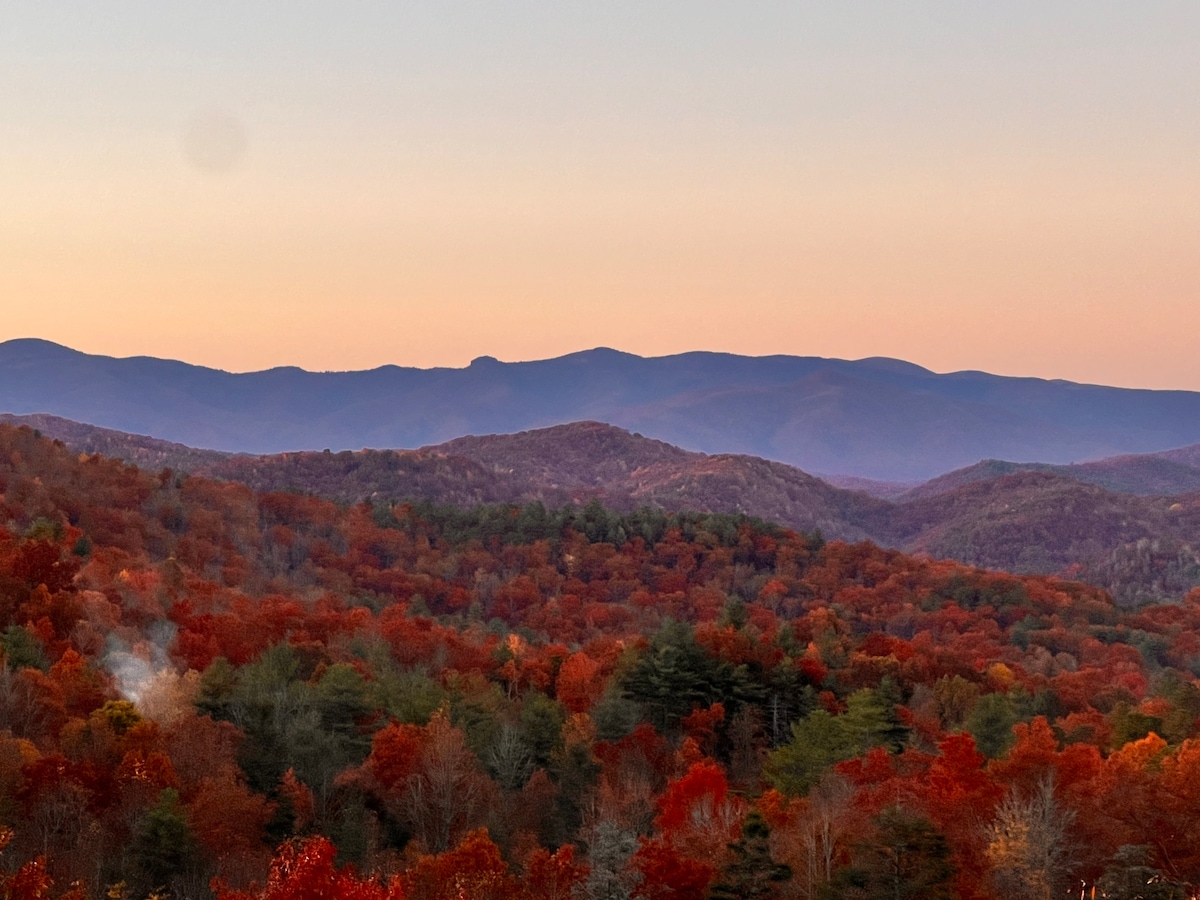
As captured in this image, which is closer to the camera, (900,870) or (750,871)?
(900,870)

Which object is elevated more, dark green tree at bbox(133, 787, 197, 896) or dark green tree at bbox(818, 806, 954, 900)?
dark green tree at bbox(818, 806, 954, 900)

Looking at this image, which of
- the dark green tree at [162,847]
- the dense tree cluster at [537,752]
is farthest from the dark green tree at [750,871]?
A: the dark green tree at [162,847]

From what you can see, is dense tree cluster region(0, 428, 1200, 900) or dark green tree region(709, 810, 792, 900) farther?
dense tree cluster region(0, 428, 1200, 900)

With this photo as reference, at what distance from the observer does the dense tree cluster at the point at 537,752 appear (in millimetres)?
40938

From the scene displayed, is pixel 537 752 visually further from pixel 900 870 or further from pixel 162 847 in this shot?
pixel 900 870

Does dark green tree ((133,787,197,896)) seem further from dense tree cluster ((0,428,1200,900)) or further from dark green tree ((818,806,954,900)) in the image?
dark green tree ((818,806,954,900))

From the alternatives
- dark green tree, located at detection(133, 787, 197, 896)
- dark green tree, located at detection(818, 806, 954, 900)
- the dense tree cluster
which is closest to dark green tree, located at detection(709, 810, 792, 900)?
the dense tree cluster

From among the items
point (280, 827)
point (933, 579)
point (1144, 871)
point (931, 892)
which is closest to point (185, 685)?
point (280, 827)

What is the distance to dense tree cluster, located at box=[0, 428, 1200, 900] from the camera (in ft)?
134

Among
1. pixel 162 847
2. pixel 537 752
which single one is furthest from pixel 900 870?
pixel 537 752

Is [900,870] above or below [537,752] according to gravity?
above

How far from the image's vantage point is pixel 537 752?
6656 cm

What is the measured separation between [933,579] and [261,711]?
5625 inches

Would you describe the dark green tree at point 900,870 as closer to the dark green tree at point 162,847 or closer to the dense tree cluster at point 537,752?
the dense tree cluster at point 537,752
